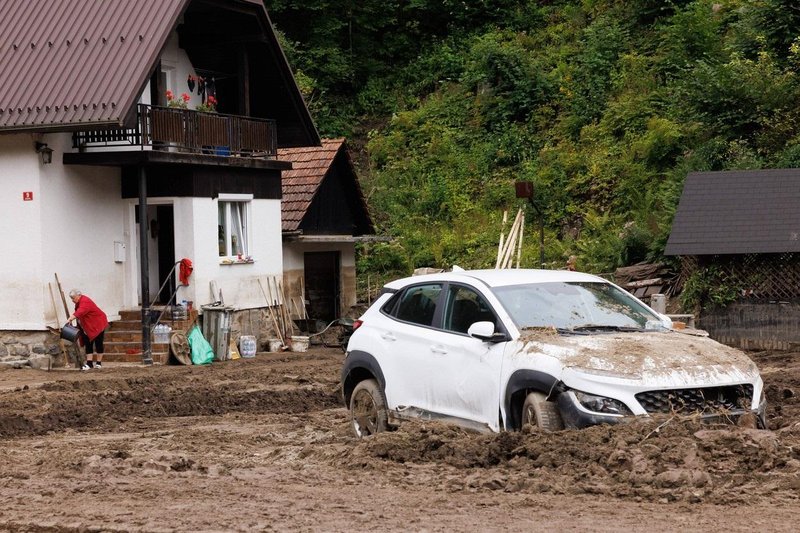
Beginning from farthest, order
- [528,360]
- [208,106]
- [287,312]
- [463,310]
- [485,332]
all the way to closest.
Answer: [287,312] < [208,106] < [463,310] < [485,332] < [528,360]

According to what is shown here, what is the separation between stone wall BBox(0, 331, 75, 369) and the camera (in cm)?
2347

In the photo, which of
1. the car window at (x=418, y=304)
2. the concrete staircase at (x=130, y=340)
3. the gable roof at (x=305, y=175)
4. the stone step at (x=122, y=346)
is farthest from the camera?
the gable roof at (x=305, y=175)

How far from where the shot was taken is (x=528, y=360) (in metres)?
9.77

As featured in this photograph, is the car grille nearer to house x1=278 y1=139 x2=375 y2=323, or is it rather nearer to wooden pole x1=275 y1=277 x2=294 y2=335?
wooden pole x1=275 y1=277 x2=294 y2=335

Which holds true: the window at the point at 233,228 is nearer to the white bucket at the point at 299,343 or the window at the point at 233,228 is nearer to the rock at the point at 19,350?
the white bucket at the point at 299,343

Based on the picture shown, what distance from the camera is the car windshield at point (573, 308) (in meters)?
10.4

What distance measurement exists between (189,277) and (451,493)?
686 inches

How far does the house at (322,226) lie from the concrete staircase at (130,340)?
5346 millimetres

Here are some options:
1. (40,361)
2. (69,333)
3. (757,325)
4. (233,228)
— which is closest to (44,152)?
(69,333)

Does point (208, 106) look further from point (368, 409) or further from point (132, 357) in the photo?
point (368, 409)

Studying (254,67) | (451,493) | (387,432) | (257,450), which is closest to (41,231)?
(254,67)

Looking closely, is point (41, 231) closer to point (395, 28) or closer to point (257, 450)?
point (257, 450)

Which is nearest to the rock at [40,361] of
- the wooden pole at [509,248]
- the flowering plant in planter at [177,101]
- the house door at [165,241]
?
the house door at [165,241]

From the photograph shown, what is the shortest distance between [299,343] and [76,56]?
8033 mm
